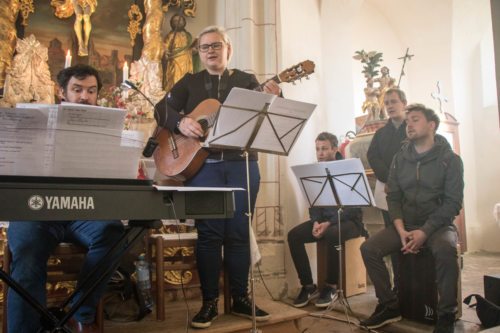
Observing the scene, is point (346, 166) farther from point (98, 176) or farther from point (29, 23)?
point (29, 23)

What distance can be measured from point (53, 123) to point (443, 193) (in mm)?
2511

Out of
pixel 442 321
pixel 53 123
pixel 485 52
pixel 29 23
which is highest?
pixel 485 52

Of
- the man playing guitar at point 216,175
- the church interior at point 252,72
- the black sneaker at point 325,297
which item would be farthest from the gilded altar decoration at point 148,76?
the black sneaker at point 325,297

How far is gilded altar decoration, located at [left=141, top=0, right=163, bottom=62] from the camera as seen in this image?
14.7 feet

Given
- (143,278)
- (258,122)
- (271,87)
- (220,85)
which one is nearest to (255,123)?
(258,122)

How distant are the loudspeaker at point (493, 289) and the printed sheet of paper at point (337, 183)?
955mm

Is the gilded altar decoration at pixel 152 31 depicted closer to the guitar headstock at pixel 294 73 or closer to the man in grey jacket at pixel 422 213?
the guitar headstock at pixel 294 73

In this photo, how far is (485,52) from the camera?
7.75 meters

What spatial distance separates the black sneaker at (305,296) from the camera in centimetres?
381

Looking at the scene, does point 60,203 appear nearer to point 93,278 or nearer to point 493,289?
point 93,278

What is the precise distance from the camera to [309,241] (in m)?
3.95

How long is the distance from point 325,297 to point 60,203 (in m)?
2.77

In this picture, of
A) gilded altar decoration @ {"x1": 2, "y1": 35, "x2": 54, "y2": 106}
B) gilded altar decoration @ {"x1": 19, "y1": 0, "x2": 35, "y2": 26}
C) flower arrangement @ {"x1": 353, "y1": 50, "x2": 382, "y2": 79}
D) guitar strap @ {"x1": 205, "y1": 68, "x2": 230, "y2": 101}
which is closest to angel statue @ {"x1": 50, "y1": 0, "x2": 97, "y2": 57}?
gilded altar decoration @ {"x1": 19, "y1": 0, "x2": 35, "y2": 26}

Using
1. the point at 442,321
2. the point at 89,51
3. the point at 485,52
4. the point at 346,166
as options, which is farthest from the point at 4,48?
the point at 485,52
